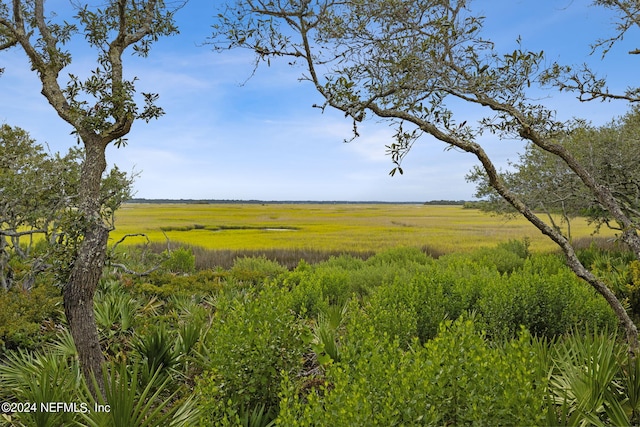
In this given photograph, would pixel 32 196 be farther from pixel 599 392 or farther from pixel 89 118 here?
pixel 599 392

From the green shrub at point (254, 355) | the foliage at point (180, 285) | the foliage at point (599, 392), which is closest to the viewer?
the foliage at point (599, 392)

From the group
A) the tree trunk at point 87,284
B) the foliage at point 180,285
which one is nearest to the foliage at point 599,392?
the tree trunk at point 87,284

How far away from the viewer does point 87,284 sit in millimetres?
4988

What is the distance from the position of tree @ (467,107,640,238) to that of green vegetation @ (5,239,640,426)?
6371 mm

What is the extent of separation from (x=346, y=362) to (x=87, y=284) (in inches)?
129

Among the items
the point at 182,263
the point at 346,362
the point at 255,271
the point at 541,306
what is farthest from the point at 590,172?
the point at 182,263

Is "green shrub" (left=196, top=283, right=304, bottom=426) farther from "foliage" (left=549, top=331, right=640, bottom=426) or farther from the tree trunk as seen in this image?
"foliage" (left=549, top=331, right=640, bottom=426)

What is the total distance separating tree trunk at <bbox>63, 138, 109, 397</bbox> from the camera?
196 inches

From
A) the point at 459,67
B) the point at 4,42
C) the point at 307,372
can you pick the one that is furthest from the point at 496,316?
the point at 4,42

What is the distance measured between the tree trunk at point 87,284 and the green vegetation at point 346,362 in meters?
0.34

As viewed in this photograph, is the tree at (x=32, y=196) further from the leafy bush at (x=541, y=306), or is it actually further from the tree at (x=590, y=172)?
the tree at (x=590, y=172)

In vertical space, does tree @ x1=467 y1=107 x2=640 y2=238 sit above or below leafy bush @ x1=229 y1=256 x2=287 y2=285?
above

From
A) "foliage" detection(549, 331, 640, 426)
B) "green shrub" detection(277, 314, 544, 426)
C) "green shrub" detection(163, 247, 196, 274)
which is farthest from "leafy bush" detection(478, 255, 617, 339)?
"green shrub" detection(163, 247, 196, 274)

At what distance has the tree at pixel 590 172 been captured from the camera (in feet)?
44.3
